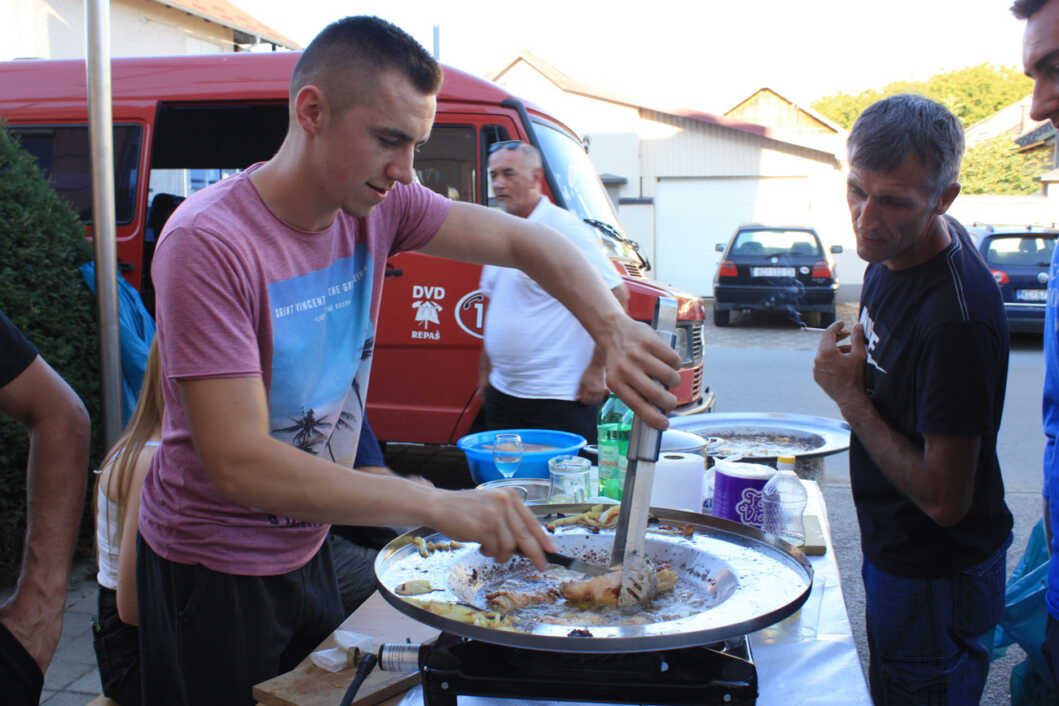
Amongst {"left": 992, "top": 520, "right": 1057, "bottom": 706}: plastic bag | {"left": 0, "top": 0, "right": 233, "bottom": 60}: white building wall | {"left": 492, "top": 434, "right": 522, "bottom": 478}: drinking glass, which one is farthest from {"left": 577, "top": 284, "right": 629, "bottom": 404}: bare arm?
{"left": 0, "top": 0, "right": 233, "bottom": 60}: white building wall

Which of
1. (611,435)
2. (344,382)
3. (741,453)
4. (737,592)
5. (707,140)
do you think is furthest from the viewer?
(707,140)

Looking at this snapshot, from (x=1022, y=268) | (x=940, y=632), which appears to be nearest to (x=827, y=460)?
(x=940, y=632)

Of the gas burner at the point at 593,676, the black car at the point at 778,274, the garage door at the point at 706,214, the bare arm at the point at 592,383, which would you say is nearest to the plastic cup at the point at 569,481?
the gas burner at the point at 593,676

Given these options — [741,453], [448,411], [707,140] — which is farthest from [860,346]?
[707,140]

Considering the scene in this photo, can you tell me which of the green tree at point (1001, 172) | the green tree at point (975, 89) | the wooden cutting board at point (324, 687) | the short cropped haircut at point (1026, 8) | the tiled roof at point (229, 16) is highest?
the green tree at point (975, 89)

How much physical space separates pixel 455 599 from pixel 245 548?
595mm

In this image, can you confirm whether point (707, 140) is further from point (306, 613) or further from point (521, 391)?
point (306, 613)

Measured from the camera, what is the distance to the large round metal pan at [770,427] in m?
3.08

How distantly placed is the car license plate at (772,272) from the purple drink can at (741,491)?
11830mm

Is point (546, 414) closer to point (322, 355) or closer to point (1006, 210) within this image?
point (322, 355)

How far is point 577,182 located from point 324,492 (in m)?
4.65

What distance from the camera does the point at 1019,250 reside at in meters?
12.7

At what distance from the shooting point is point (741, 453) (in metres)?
2.93

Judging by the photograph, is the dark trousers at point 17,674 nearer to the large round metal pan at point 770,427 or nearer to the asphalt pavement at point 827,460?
the asphalt pavement at point 827,460
